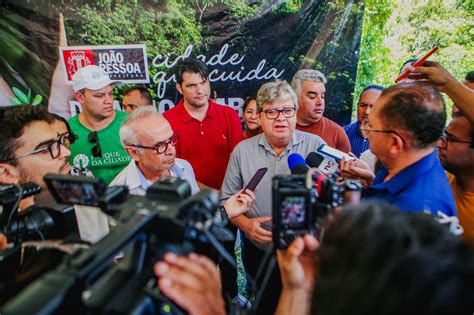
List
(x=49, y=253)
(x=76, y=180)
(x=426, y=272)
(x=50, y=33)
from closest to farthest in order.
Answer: (x=426, y=272)
(x=76, y=180)
(x=49, y=253)
(x=50, y=33)

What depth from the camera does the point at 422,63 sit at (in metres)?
1.92

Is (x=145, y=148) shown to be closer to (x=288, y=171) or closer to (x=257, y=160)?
(x=257, y=160)

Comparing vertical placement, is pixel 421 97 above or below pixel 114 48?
below

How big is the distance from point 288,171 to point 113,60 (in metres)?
2.70

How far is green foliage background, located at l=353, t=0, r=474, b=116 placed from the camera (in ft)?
12.7

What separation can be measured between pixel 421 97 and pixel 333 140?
1.52 meters

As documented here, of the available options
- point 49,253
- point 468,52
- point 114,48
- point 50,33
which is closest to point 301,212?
point 49,253

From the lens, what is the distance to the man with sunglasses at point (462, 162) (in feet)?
4.94

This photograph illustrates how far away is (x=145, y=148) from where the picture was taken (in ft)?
6.16

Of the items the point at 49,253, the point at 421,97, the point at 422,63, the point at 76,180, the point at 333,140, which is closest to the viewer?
the point at 76,180

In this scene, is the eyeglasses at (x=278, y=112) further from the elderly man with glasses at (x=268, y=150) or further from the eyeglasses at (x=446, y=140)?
the eyeglasses at (x=446, y=140)

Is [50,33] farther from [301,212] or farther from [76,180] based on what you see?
[301,212]

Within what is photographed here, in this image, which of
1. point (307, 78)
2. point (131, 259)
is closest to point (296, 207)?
point (131, 259)

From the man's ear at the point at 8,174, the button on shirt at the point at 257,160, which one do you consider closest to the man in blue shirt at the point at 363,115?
the button on shirt at the point at 257,160
